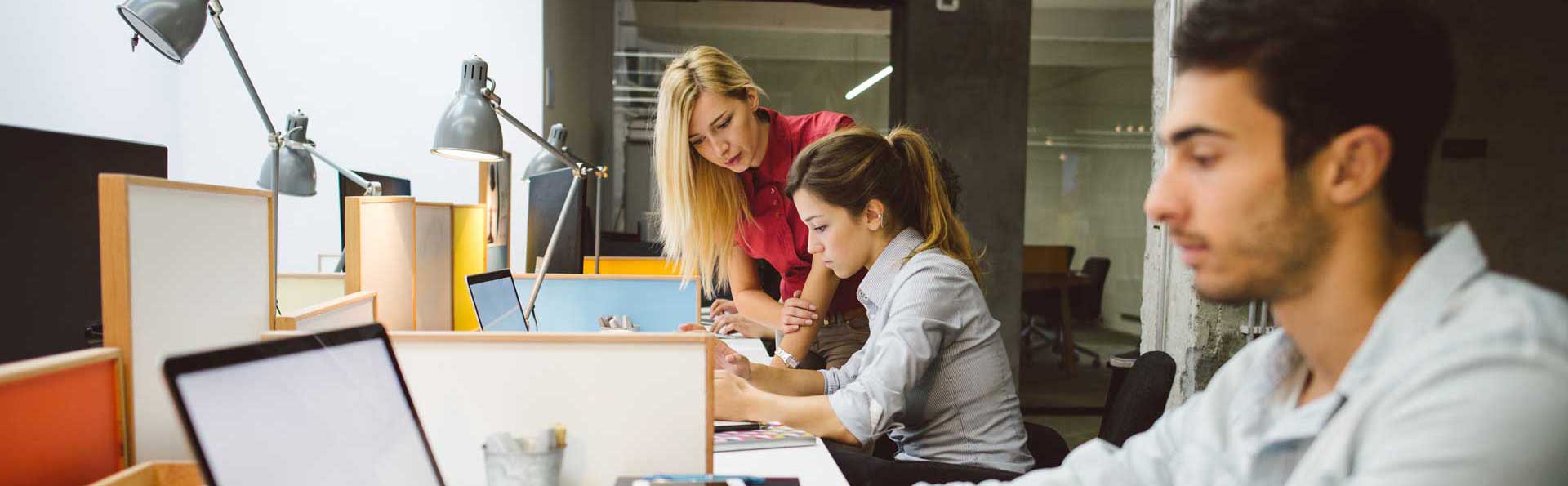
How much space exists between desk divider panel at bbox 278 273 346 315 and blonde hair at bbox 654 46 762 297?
789 millimetres

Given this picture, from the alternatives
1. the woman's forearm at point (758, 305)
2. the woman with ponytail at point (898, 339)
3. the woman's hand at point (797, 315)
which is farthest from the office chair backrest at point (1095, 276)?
the woman with ponytail at point (898, 339)

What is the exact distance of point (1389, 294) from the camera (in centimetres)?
60

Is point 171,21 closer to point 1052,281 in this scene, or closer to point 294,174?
point 294,174

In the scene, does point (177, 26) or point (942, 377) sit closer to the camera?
point (177, 26)

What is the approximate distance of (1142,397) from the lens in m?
1.28

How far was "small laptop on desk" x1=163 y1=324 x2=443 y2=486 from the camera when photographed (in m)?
0.61

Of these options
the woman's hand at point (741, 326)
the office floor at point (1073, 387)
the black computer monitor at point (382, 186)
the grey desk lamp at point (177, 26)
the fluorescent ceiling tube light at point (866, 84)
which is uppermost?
the fluorescent ceiling tube light at point (866, 84)

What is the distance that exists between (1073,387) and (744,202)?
348 centimetres

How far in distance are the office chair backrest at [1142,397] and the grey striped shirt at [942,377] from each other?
0.67 feet

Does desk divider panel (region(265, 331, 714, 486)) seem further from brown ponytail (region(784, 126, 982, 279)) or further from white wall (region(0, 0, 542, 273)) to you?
white wall (region(0, 0, 542, 273))

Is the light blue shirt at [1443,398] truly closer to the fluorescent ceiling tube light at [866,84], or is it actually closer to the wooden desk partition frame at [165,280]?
the wooden desk partition frame at [165,280]

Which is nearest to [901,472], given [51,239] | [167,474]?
[167,474]

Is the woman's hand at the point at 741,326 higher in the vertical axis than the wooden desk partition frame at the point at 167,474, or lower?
lower

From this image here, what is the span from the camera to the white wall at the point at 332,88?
11.6 ft
